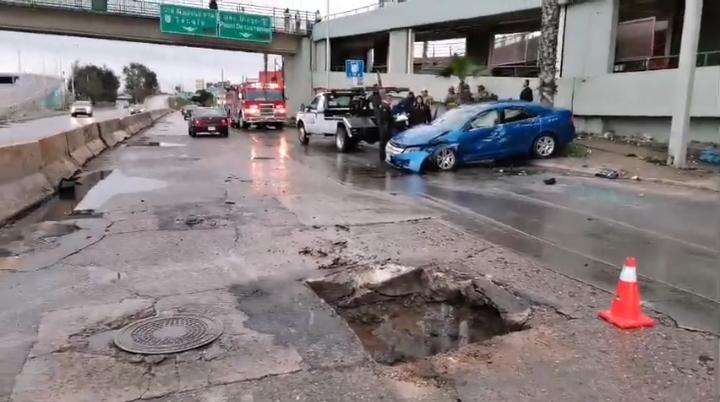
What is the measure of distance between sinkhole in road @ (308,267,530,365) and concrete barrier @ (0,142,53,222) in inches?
222

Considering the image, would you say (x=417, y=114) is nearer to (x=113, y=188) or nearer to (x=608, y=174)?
(x=608, y=174)

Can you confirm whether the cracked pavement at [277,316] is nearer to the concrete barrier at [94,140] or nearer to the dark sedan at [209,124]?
the concrete barrier at [94,140]

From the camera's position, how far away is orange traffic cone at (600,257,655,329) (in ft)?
14.9

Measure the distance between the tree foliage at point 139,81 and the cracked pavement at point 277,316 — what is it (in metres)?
143

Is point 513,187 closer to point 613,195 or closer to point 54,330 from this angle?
point 613,195

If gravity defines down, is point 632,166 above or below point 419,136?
below

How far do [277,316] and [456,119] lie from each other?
1056 cm

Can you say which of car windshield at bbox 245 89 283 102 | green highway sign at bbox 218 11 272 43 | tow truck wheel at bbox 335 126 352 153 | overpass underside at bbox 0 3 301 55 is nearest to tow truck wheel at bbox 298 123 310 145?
tow truck wheel at bbox 335 126 352 153

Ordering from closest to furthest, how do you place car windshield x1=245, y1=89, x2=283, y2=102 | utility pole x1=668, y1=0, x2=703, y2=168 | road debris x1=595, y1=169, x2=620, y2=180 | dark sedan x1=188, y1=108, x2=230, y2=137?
utility pole x1=668, y1=0, x2=703, y2=168
road debris x1=595, y1=169, x2=620, y2=180
dark sedan x1=188, y1=108, x2=230, y2=137
car windshield x1=245, y1=89, x2=283, y2=102

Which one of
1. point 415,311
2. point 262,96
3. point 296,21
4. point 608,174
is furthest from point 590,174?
point 296,21

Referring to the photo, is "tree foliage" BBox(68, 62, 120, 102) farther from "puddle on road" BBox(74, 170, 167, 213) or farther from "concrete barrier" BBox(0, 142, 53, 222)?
"concrete barrier" BBox(0, 142, 53, 222)

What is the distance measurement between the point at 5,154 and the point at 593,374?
29.7 ft

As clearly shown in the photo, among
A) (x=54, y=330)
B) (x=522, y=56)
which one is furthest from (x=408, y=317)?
(x=522, y=56)

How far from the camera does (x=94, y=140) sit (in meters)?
19.0
